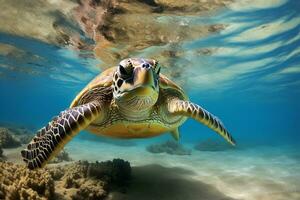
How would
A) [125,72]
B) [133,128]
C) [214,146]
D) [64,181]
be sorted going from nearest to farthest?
1. [125,72]
2. [64,181]
3. [133,128]
4. [214,146]

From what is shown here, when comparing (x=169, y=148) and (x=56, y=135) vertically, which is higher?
(x=169, y=148)

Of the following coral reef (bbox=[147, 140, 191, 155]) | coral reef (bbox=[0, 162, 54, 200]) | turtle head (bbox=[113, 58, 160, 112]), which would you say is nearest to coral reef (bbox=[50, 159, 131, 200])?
coral reef (bbox=[0, 162, 54, 200])

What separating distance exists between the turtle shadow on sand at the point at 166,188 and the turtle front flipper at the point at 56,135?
127 cm

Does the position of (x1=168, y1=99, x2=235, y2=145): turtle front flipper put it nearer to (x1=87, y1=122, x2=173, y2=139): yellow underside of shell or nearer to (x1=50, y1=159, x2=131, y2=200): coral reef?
(x1=87, y1=122, x2=173, y2=139): yellow underside of shell

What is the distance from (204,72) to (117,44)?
10.7m

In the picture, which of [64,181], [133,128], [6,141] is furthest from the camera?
[6,141]

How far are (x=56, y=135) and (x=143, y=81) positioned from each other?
1.60 meters

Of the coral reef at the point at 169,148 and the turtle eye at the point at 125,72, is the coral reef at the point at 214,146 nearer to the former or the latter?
the coral reef at the point at 169,148

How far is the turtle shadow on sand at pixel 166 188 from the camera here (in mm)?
4590

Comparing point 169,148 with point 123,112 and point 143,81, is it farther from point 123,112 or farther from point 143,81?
point 143,81

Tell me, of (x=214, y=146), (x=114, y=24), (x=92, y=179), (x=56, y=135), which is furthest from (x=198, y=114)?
(x=214, y=146)

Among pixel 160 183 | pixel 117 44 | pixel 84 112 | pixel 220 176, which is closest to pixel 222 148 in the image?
pixel 117 44

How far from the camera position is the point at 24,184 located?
367cm

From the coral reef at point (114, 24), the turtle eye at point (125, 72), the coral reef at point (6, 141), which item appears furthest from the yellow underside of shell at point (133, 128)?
the coral reef at point (6, 141)
